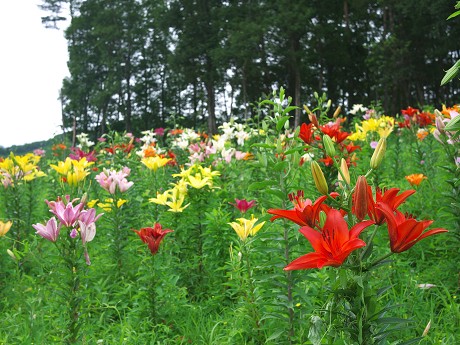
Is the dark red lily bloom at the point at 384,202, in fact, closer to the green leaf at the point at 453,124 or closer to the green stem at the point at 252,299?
the green leaf at the point at 453,124

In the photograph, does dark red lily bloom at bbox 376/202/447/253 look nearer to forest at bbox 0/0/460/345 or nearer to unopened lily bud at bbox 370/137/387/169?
forest at bbox 0/0/460/345

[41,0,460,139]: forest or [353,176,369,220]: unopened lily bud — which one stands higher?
[41,0,460,139]: forest

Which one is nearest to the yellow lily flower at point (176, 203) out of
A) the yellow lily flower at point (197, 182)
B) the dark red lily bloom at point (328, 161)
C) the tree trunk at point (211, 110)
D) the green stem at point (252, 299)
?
the yellow lily flower at point (197, 182)

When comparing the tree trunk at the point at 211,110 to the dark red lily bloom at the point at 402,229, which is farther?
the tree trunk at the point at 211,110

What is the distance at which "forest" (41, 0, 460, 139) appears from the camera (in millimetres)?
21469

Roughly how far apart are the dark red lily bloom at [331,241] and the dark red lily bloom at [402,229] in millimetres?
43

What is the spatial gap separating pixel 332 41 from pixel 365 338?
26.5 m

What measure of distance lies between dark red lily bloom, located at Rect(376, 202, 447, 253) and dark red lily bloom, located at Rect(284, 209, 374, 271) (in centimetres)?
4

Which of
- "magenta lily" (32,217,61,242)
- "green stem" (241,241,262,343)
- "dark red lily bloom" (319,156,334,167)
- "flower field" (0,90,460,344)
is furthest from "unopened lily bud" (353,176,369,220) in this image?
"dark red lily bloom" (319,156,334,167)

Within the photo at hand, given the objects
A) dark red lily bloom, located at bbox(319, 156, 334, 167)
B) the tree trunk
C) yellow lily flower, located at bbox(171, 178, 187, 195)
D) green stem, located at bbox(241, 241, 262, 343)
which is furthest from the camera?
the tree trunk

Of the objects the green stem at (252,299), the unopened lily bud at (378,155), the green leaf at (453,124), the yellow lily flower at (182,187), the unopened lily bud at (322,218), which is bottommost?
the green stem at (252,299)

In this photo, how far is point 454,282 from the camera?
8.84 feet

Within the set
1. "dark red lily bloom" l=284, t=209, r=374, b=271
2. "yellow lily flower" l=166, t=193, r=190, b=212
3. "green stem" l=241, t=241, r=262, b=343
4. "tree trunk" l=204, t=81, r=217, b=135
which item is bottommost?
"green stem" l=241, t=241, r=262, b=343

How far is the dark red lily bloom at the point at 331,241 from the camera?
3.02 feet
